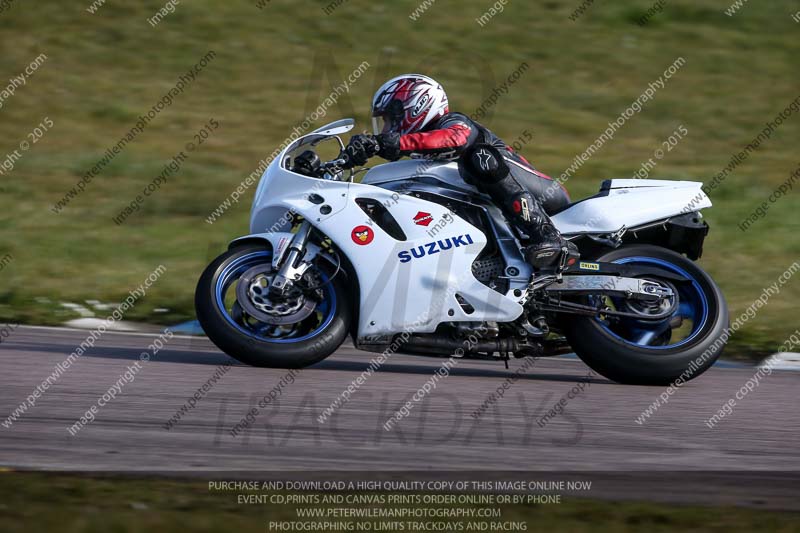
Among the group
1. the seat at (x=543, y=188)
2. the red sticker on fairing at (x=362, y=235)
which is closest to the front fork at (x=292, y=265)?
the red sticker on fairing at (x=362, y=235)

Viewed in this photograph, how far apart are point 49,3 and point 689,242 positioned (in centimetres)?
1669

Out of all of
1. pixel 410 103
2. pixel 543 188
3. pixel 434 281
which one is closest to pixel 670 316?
pixel 543 188

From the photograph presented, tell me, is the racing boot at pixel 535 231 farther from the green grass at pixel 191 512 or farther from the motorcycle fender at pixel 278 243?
the green grass at pixel 191 512

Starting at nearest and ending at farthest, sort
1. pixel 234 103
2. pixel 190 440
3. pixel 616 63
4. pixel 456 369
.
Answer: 1. pixel 190 440
2. pixel 456 369
3. pixel 234 103
4. pixel 616 63

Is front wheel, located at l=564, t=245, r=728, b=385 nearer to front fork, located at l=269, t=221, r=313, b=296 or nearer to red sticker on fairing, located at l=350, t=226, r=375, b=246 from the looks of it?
red sticker on fairing, located at l=350, t=226, r=375, b=246

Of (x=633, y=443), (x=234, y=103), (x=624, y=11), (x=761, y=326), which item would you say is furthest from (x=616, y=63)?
(x=633, y=443)

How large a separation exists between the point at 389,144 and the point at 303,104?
431 inches

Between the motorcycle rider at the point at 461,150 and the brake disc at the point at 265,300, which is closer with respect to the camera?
the brake disc at the point at 265,300

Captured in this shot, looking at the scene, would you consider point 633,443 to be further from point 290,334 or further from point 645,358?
point 290,334

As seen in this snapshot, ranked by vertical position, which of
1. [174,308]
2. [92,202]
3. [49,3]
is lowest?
[49,3]

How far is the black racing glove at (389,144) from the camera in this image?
6684 millimetres

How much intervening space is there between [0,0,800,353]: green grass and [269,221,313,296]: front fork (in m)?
2.49

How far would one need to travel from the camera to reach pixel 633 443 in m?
5.18

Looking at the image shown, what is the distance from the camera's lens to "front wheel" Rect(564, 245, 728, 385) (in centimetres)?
673
